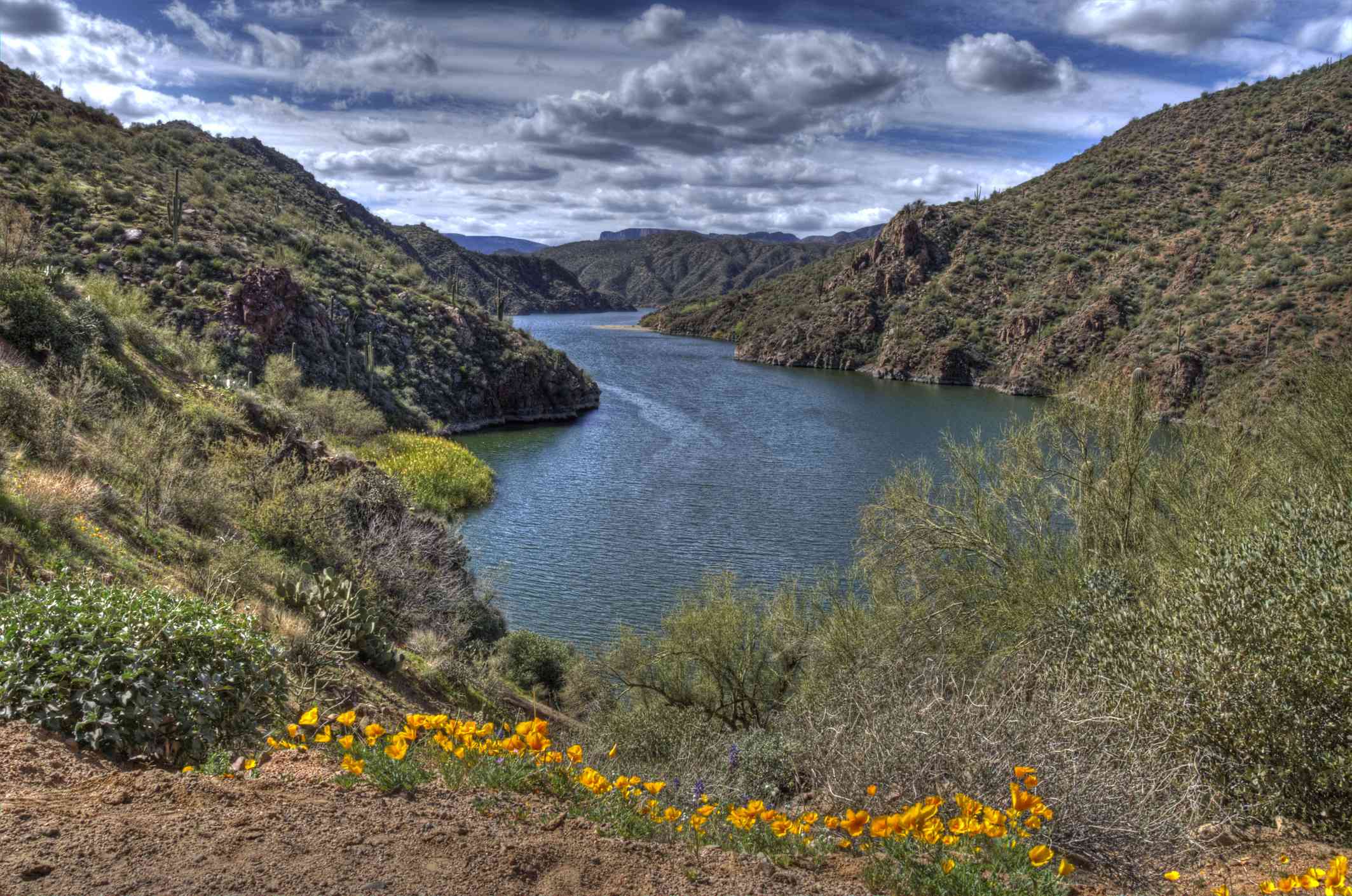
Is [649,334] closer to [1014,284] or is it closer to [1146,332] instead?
[1014,284]

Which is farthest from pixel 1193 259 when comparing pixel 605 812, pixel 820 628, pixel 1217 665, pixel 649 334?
pixel 649 334

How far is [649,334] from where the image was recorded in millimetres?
146875

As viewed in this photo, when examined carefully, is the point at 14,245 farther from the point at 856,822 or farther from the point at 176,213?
the point at 176,213

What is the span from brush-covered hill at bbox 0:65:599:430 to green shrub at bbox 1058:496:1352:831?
75.5 ft

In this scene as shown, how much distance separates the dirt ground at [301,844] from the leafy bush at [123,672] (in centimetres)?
18

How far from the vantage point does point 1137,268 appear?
71125 millimetres

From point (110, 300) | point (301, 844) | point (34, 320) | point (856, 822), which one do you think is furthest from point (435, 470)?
point (856, 822)

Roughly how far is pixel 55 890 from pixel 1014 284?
301 ft

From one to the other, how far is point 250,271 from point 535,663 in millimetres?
31824

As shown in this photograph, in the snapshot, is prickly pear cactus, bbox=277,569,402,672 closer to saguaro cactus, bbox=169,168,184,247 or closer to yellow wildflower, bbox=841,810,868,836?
yellow wildflower, bbox=841,810,868,836

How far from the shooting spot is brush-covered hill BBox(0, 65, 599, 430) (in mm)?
36688

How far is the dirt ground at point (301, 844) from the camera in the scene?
3318 millimetres

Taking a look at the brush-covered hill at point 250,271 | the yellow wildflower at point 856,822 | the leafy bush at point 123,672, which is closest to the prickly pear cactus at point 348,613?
the leafy bush at point 123,672

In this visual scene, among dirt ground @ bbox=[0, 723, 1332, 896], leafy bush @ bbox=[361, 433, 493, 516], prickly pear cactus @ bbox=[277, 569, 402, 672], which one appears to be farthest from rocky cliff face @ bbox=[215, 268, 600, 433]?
dirt ground @ bbox=[0, 723, 1332, 896]
